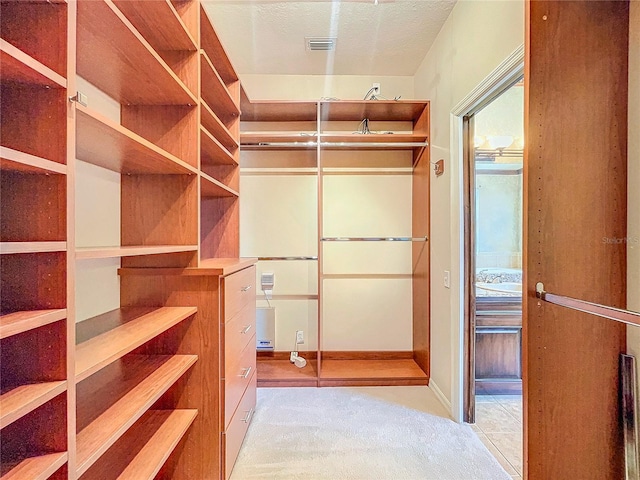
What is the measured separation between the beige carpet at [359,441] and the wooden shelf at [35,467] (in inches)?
47.2

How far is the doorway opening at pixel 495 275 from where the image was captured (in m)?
2.08

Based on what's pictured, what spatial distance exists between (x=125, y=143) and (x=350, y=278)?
7.62 ft

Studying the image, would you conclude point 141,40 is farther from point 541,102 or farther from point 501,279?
point 501,279

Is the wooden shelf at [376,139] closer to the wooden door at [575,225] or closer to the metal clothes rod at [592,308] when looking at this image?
the wooden door at [575,225]

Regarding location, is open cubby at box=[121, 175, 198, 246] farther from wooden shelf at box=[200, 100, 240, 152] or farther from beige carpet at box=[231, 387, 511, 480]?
beige carpet at box=[231, 387, 511, 480]

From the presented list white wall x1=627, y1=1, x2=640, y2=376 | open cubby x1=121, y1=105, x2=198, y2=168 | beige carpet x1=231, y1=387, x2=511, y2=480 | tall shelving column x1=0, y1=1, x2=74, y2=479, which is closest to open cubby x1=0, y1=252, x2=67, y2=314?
tall shelving column x1=0, y1=1, x2=74, y2=479

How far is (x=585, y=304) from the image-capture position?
1099 millimetres

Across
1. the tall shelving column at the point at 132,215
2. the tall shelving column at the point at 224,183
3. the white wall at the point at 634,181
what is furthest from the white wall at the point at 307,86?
the white wall at the point at 634,181

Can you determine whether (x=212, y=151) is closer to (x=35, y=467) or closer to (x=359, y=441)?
(x=35, y=467)

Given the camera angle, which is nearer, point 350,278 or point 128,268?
point 128,268

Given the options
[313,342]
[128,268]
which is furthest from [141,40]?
[313,342]

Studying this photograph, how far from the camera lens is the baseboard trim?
2.22 meters

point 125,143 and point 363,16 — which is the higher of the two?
point 363,16

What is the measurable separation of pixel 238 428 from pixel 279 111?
2.44 meters
